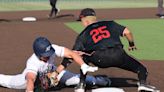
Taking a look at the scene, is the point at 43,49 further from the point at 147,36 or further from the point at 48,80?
the point at 147,36

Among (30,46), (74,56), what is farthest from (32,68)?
(30,46)

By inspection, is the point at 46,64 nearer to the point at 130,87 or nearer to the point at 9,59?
the point at 130,87

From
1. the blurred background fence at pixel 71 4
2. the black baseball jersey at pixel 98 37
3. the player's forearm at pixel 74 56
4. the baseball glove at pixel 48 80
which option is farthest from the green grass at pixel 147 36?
the blurred background fence at pixel 71 4

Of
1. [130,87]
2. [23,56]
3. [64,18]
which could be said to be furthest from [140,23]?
[130,87]

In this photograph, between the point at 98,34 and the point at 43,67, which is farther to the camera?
the point at 98,34

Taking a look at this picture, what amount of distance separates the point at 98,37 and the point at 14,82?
61.6 inches

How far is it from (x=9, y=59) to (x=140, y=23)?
31.0 feet

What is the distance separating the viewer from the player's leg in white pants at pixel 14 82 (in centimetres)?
735

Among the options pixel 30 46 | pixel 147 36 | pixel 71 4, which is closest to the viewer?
pixel 30 46

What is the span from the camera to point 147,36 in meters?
15.0

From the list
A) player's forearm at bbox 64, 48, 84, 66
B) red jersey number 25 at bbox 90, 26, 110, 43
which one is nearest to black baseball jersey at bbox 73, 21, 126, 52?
red jersey number 25 at bbox 90, 26, 110, 43

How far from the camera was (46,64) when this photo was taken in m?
7.09

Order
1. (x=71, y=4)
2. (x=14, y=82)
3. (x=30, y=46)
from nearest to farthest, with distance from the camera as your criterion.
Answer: (x=14, y=82)
(x=30, y=46)
(x=71, y=4)

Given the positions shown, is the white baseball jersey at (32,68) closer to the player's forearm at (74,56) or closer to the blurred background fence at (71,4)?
the player's forearm at (74,56)
